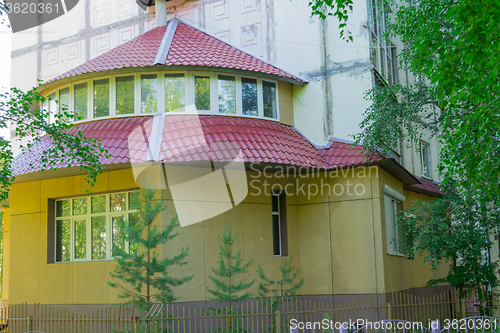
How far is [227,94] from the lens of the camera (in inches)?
611

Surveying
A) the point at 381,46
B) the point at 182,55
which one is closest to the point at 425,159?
the point at 381,46

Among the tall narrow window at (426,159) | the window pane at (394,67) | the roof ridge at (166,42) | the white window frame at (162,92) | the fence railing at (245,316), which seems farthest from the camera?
the tall narrow window at (426,159)

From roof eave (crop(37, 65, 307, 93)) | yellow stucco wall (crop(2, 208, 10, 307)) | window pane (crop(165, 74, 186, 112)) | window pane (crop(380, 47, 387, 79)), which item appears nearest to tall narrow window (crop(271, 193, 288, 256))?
roof eave (crop(37, 65, 307, 93))

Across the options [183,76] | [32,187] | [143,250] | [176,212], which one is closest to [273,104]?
[183,76]

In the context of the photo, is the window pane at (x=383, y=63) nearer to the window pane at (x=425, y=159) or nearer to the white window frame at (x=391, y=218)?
the white window frame at (x=391, y=218)

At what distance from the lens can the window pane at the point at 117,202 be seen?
47.9 ft

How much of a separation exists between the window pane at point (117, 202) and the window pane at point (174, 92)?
9.25 feet

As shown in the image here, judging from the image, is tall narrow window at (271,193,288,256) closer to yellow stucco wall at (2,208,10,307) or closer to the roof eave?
the roof eave

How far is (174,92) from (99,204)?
3970mm

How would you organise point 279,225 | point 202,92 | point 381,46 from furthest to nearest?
point 381,46 → point 279,225 → point 202,92

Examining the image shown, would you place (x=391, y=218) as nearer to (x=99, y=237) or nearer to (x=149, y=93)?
(x=149, y=93)

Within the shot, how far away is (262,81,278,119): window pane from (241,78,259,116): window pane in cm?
38

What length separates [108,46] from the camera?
20.9m

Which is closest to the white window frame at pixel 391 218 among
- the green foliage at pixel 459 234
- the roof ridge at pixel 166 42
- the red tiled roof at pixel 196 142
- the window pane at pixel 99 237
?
the green foliage at pixel 459 234
